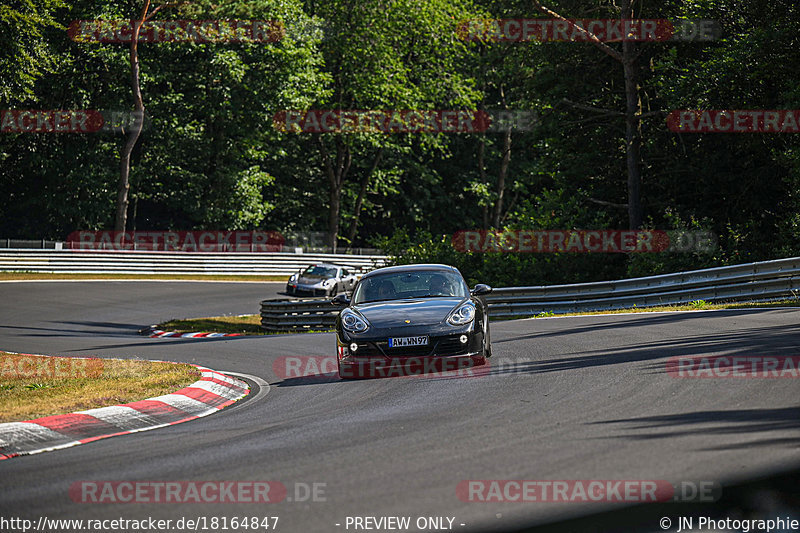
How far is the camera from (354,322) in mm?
10938

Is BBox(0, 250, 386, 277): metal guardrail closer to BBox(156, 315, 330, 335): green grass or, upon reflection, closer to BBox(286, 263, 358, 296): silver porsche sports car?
BBox(286, 263, 358, 296): silver porsche sports car

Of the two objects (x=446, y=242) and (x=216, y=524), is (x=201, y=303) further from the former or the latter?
(x=216, y=524)

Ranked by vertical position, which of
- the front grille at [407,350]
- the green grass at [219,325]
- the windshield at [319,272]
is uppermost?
the front grille at [407,350]

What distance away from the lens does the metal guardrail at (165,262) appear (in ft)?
122

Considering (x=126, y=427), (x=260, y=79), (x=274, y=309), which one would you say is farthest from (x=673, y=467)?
(x=260, y=79)

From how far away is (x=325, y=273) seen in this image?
35031mm

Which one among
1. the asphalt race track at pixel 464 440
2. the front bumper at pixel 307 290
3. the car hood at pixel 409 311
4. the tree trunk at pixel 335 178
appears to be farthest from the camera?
the tree trunk at pixel 335 178

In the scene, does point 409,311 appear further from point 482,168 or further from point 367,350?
point 482,168

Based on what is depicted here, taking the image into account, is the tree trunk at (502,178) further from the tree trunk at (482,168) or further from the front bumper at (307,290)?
the front bumper at (307,290)

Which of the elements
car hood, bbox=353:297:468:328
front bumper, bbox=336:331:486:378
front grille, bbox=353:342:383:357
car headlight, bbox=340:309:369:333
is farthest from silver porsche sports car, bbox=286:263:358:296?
front grille, bbox=353:342:383:357

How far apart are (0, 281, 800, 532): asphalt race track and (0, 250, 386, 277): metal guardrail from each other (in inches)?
917

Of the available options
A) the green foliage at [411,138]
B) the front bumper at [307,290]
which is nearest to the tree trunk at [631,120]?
the green foliage at [411,138]

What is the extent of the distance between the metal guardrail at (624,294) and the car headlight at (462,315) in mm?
9788

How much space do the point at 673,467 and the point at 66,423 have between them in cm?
532
